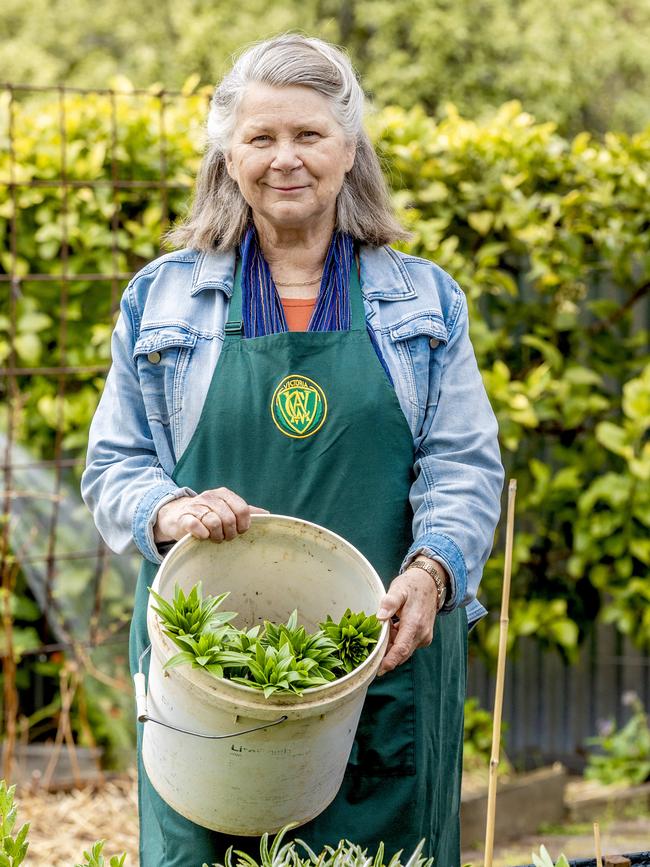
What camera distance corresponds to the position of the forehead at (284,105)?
199 centimetres

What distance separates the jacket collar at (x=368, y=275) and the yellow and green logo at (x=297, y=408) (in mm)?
217

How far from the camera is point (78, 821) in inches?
151

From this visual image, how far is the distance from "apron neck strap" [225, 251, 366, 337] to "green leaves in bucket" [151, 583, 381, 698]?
528 mm

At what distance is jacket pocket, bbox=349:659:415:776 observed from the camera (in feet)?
6.76

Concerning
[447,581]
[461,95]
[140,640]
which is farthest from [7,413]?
[461,95]

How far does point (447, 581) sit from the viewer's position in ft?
6.31

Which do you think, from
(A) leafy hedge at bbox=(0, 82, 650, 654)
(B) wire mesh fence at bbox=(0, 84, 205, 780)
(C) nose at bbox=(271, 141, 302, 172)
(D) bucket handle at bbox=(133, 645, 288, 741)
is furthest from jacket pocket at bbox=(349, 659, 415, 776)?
(B) wire mesh fence at bbox=(0, 84, 205, 780)

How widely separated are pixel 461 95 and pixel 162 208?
1197 cm

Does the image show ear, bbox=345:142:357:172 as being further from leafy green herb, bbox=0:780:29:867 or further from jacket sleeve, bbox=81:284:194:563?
leafy green herb, bbox=0:780:29:867

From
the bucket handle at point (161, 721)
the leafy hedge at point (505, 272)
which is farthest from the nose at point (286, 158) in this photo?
the leafy hedge at point (505, 272)

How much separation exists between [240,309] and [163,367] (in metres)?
0.17

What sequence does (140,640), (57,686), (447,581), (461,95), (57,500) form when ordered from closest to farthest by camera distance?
1. (447,581)
2. (140,640)
3. (57,500)
4. (57,686)
5. (461,95)

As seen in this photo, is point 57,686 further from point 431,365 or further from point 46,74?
point 46,74

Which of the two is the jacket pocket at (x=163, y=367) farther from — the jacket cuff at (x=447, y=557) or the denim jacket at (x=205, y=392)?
the jacket cuff at (x=447, y=557)
